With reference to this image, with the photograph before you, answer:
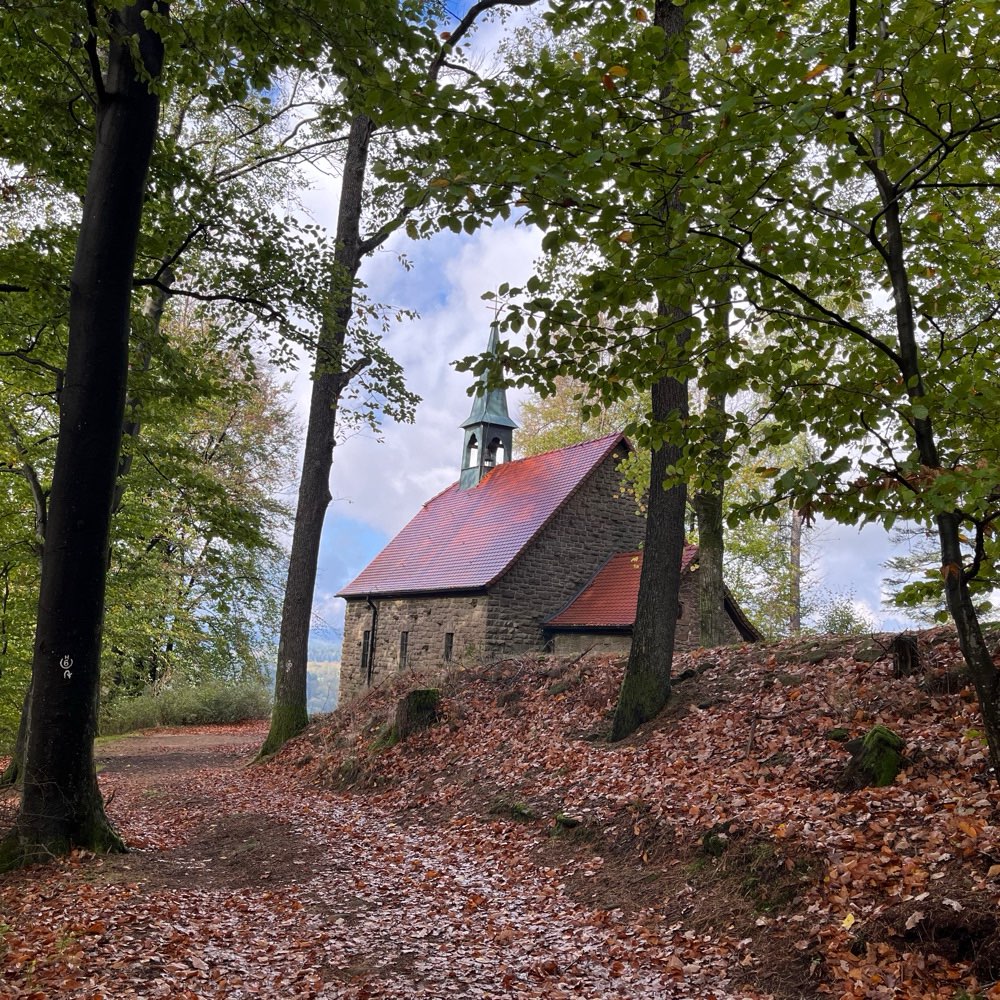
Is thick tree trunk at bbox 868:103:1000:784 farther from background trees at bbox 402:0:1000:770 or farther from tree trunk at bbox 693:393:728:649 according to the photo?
tree trunk at bbox 693:393:728:649

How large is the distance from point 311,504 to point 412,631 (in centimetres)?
752

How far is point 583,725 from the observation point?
34.8 feet

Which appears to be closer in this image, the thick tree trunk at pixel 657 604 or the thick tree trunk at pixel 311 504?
the thick tree trunk at pixel 657 604

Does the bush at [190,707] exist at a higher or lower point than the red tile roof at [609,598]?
lower

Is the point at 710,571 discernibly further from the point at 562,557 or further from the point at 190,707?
the point at 190,707

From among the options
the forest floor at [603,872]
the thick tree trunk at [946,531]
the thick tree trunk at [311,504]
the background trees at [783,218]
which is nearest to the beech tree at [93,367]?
the forest floor at [603,872]

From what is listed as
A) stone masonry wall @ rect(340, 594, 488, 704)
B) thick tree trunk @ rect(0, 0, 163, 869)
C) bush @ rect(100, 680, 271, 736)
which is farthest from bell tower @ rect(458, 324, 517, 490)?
thick tree trunk @ rect(0, 0, 163, 869)

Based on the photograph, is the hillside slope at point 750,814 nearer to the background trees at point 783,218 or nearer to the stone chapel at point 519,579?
the background trees at point 783,218

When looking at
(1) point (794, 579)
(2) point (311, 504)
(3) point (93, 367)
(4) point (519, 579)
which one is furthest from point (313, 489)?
(1) point (794, 579)

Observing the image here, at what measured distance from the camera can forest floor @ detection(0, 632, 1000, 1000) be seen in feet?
15.2

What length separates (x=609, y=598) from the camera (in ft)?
65.0

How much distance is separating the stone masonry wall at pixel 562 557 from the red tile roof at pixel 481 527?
0.38 metres

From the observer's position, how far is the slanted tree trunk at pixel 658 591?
9.80 metres

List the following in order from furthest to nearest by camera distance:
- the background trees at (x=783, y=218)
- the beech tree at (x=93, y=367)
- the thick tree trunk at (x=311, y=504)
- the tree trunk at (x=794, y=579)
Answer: the tree trunk at (x=794, y=579) < the thick tree trunk at (x=311, y=504) < the beech tree at (x=93, y=367) < the background trees at (x=783, y=218)
